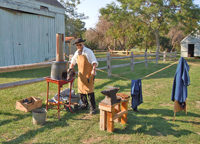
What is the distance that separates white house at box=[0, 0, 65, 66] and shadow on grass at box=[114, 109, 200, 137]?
8.12 metres

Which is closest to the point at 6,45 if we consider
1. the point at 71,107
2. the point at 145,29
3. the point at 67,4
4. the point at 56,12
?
the point at 56,12

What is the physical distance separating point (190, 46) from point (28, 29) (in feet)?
83.8

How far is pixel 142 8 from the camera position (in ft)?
64.3

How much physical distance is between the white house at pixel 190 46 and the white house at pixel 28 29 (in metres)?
19.9

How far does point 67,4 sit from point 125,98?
2081 cm

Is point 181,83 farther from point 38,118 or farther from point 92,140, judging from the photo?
point 38,118

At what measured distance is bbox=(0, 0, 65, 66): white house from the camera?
970 centimetres

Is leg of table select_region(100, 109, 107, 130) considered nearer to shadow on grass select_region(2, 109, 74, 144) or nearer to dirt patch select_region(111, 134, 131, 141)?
dirt patch select_region(111, 134, 131, 141)

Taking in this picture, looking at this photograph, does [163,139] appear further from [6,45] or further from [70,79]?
[6,45]

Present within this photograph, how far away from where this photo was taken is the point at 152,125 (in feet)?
13.1

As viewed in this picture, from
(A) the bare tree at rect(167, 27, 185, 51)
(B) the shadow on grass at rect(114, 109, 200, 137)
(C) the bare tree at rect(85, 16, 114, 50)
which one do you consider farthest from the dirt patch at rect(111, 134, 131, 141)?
(A) the bare tree at rect(167, 27, 185, 51)

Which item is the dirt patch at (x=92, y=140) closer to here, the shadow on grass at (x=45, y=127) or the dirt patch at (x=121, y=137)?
the dirt patch at (x=121, y=137)

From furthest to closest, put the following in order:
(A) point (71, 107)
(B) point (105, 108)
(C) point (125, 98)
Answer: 1. (A) point (71, 107)
2. (C) point (125, 98)
3. (B) point (105, 108)

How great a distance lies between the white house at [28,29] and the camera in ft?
31.8
